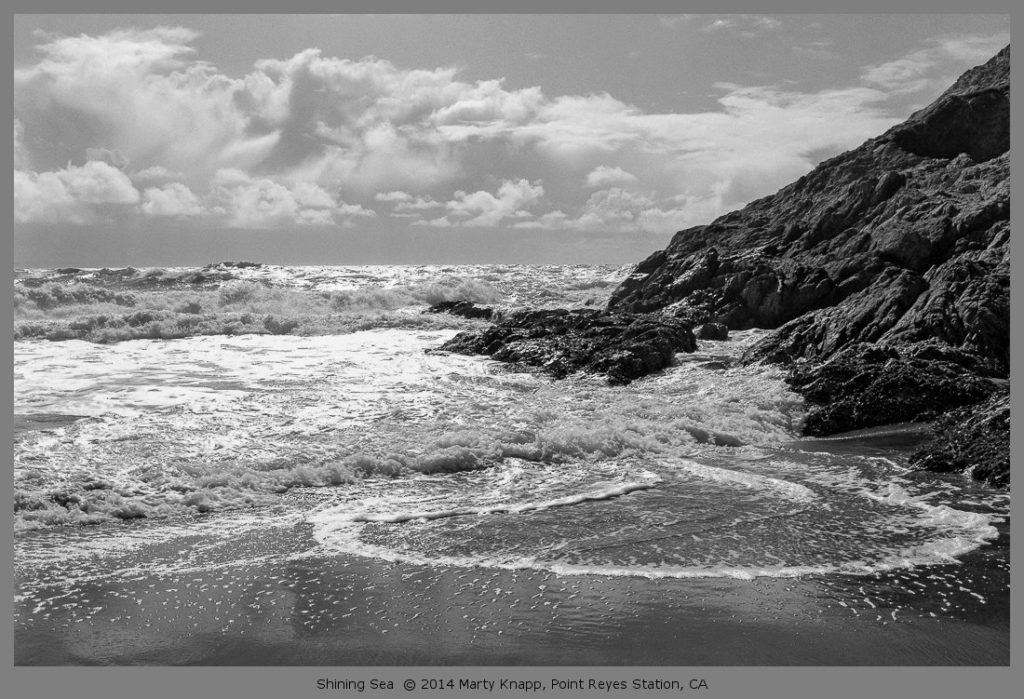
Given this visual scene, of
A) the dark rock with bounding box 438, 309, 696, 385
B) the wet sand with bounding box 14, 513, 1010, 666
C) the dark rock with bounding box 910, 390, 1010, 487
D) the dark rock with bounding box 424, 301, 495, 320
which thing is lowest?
the wet sand with bounding box 14, 513, 1010, 666

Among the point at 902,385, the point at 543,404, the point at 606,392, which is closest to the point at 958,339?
the point at 902,385

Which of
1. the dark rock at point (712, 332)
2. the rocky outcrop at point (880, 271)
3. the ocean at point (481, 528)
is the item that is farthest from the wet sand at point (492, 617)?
the dark rock at point (712, 332)

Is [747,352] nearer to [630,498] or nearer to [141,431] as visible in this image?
[630,498]

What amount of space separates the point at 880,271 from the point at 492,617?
19.7 meters

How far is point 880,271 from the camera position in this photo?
2255 centimetres

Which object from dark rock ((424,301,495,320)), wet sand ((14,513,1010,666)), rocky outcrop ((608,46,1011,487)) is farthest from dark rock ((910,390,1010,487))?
dark rock ((424,301,495,320))

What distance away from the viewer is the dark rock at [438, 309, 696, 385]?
18453 millimetres

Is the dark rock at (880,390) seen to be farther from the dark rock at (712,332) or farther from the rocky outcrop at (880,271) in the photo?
the dark rock at (712,332)

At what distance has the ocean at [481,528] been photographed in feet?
18.7

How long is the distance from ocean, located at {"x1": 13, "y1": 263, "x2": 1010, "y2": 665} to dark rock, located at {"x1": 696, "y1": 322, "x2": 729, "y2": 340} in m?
6.16

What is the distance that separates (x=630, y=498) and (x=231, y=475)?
468 cm

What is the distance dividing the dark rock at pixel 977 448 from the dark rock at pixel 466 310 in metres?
21.3

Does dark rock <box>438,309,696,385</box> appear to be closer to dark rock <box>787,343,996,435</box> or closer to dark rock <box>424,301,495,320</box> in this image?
dark rock <box>787,343,996,435</box>

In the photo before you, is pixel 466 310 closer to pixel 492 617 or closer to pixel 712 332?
pixel 712 332
